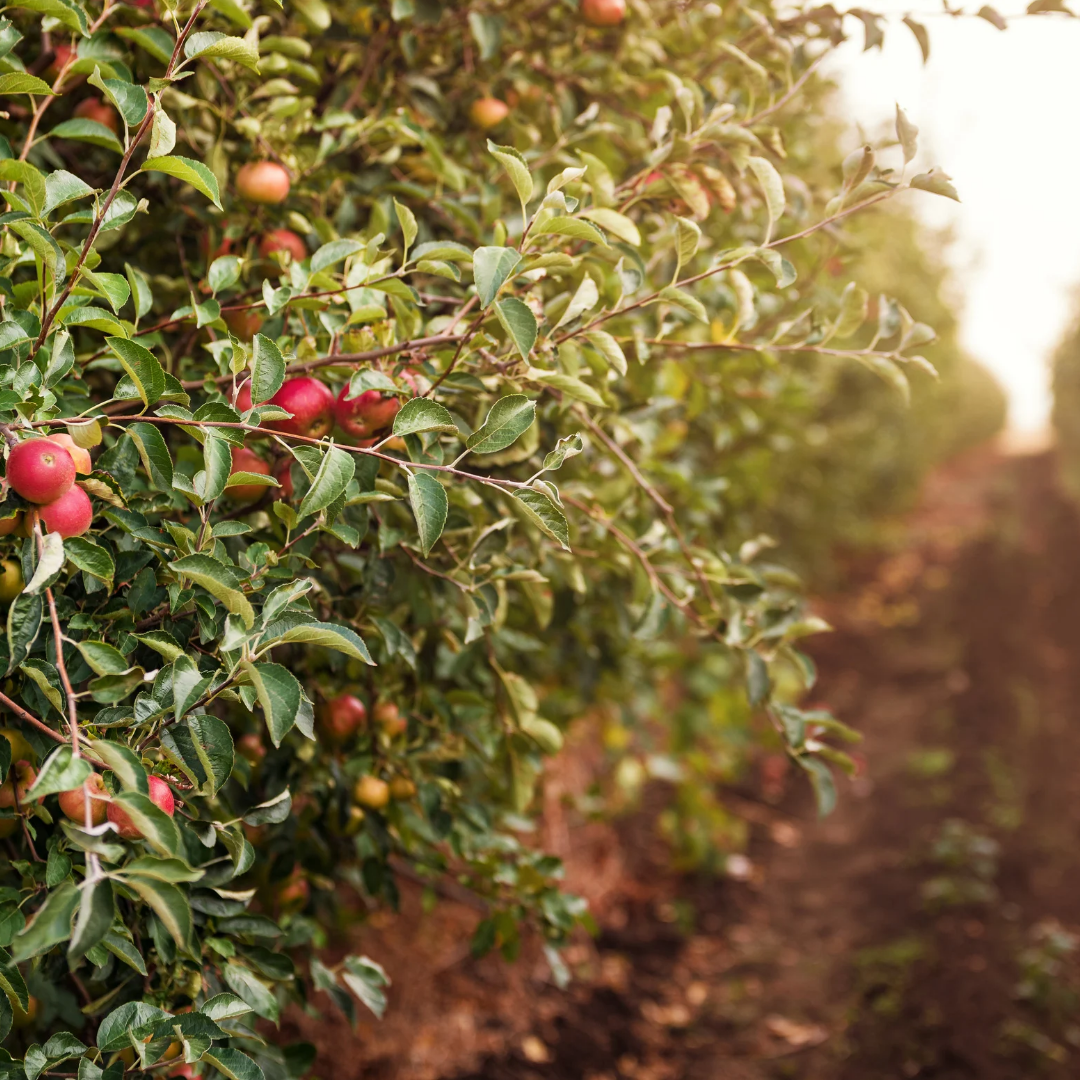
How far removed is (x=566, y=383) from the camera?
1.28 m

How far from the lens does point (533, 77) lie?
1885 mm

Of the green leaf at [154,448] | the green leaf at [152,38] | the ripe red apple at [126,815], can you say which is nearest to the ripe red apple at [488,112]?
the green leaf at [152,38]

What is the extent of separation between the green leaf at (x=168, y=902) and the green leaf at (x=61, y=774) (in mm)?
99

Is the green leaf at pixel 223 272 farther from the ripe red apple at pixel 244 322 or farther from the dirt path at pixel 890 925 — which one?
the dirt path at pixel 890 925

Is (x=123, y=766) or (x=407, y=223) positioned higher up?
(x=407, y=223)

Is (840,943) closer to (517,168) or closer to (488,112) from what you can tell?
(488,112)

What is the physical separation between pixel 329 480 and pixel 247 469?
1.13ft

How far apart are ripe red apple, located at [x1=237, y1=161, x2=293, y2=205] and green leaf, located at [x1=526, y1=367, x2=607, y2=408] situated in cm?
63

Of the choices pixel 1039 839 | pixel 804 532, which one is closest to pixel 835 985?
pixel 1039 839

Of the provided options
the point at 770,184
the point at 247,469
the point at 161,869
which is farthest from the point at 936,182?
the point at 161,869

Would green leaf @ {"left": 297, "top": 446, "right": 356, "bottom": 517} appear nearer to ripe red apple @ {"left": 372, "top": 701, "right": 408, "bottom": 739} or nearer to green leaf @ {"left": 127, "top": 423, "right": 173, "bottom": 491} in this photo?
green leaf @ {"left": 127, "top": 423, "right": 173, "bottom": 491}

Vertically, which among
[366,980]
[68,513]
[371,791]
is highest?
[68,513]

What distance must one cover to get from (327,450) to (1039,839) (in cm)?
423

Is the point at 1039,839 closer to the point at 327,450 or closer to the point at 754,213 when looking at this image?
the point at 754,213
